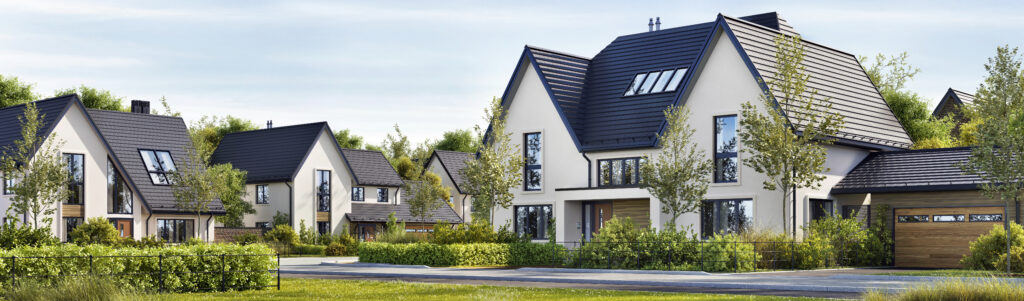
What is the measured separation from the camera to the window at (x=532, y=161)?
39.2m

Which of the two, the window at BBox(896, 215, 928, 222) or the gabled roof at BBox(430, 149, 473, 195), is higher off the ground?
the gabled roof at BBox(430, 149, 473, 195)

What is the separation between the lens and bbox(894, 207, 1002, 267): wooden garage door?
31266mm

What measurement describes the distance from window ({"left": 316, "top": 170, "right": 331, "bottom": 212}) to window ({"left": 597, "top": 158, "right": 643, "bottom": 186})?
2470cm

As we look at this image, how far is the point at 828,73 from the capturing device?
37.6 metres

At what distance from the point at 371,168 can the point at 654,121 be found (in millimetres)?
31258

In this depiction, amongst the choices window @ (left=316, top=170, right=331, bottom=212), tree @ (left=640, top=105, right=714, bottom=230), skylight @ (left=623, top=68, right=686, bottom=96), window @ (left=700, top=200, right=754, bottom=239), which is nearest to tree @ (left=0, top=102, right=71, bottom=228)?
window @ (left=316, top=170, right=331, bottom=212)

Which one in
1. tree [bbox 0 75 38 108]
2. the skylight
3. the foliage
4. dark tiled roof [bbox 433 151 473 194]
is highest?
tree [bbox 0 75 38 108]

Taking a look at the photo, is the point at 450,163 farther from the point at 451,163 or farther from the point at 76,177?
the point at 76,177

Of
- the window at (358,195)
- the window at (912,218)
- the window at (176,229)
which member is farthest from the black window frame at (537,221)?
the window at (358,195)

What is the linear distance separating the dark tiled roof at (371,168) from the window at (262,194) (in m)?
5.11

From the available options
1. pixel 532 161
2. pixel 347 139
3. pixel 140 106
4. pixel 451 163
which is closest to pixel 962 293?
pixel 532 161

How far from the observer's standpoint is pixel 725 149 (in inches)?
1363

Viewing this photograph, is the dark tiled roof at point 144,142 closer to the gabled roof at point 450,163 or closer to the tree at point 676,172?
the tree at point 676,172

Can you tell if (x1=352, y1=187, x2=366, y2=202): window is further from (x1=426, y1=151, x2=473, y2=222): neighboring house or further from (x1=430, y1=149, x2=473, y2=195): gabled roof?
(x1=430, y1=149, x2=473, y2=195): gabled roof
